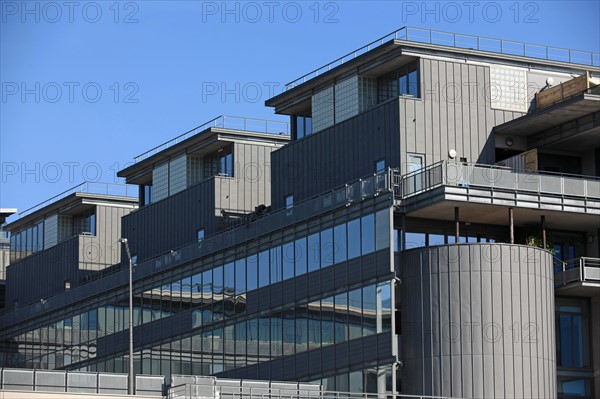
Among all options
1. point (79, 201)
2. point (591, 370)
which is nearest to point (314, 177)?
point (591, 370)

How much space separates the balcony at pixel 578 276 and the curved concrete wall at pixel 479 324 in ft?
5.05

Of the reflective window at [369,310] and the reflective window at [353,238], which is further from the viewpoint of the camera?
the reflective window at [353,238]

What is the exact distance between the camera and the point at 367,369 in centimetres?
6125

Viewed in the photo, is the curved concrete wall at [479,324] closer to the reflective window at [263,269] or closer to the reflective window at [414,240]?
the reflective window at [414,240]

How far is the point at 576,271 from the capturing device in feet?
203

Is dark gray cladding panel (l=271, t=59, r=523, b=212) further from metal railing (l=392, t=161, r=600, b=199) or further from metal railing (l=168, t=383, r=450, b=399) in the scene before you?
metal railing (l=168, t=383, r=450, b=399)

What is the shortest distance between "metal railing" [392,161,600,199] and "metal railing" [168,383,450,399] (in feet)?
29.0

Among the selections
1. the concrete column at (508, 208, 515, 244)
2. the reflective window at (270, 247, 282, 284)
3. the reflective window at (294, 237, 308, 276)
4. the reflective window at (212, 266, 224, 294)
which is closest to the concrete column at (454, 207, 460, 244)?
the concrete column at (508, 208, 515, 244)

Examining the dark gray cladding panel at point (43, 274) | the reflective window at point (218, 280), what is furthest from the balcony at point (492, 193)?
the dark gray cladding panel at point (43, 274)

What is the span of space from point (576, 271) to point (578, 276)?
11.9 inches

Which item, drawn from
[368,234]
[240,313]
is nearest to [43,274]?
[240,313]

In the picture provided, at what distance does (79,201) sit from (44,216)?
256 inches

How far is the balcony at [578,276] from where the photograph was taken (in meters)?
61.3

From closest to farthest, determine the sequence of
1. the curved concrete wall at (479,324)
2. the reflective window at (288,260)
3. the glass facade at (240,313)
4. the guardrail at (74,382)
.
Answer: the guardrail at (74,382), the curved concrete wall at (479,324), the glass facade at (240,313), the reflective window at (288,260)
